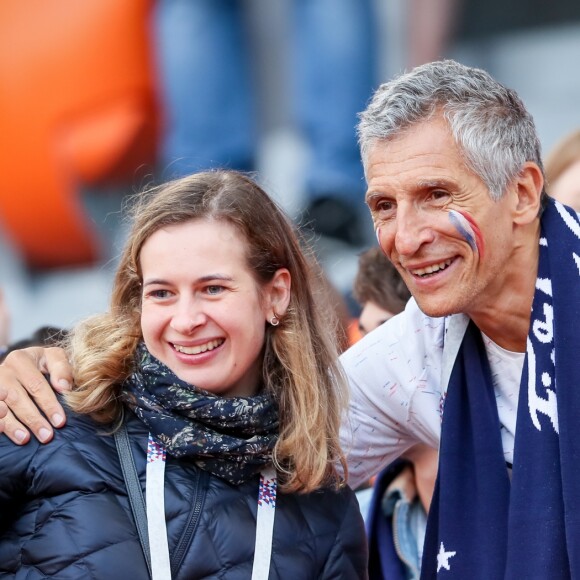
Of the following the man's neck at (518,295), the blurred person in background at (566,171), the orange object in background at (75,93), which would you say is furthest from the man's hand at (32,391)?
the orange object in background at (75,93)

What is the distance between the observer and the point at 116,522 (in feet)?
7.73

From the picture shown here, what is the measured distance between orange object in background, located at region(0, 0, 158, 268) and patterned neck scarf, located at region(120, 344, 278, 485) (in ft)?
13.5

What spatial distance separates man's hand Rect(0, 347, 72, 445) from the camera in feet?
7.89

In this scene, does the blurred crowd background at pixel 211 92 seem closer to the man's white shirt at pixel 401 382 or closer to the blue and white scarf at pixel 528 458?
the man's white shirt at pixel 401 382

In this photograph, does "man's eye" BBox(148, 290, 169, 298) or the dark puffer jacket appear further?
"man's eye" BBox(148, 290, 169, 298)

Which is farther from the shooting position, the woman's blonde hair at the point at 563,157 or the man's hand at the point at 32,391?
the woman's blonde hair at the point at 563,157

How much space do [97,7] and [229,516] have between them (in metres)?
4.64

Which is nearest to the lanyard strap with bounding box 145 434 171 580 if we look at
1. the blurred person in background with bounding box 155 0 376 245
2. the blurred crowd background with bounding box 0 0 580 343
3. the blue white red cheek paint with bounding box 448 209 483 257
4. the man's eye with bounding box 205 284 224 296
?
the man's eye with bounding box 205 284 224 296

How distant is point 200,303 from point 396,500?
1.10 meters

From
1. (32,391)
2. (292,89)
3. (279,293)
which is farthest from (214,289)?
(292,89)

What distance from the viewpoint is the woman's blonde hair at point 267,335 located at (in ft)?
8.50

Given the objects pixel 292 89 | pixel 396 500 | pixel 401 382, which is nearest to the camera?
pixel 401 382

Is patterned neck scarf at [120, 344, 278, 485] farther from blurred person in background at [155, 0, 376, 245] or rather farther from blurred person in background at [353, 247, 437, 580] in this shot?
blurred person in background at [155, 0, 376, 245]

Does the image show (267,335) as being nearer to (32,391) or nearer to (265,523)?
(265,523)
